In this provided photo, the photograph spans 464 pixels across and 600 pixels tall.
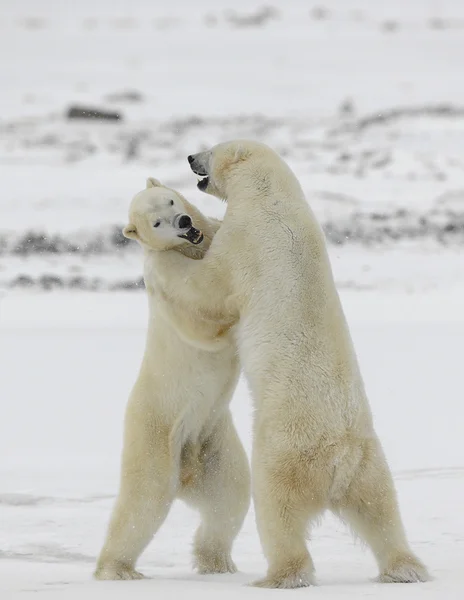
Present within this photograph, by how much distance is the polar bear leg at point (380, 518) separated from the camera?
343 cm

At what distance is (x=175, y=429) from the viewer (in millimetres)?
3926

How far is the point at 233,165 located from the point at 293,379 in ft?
2.98

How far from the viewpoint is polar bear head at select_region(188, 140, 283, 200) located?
3943 mm

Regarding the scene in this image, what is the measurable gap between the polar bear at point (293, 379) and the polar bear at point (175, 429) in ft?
0.43

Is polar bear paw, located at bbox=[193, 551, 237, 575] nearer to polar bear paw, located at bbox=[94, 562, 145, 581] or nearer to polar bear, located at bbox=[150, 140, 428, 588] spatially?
polar bear paw, located at bbox=[94, 562, 145, 581]

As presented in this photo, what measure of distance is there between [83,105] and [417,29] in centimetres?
1499

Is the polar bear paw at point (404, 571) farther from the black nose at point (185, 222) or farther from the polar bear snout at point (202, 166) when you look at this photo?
the polar bear snout at point (202, 166)

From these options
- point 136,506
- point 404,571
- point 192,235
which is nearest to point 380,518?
point 404,571

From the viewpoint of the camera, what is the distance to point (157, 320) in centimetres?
400

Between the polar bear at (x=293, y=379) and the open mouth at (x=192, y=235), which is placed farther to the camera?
the open mouth at (x=192, y=235)

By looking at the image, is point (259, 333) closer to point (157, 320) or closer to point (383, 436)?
point (157, 320)

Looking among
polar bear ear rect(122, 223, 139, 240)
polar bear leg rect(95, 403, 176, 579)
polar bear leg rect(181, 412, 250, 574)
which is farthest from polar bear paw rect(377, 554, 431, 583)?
polar bear ear rect(122, 223, 139, 240)

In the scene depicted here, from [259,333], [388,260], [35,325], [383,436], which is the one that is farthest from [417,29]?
[259,333]

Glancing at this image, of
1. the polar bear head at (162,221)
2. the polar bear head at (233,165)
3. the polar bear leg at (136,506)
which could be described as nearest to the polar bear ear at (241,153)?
the polar bear head at (233,165)
